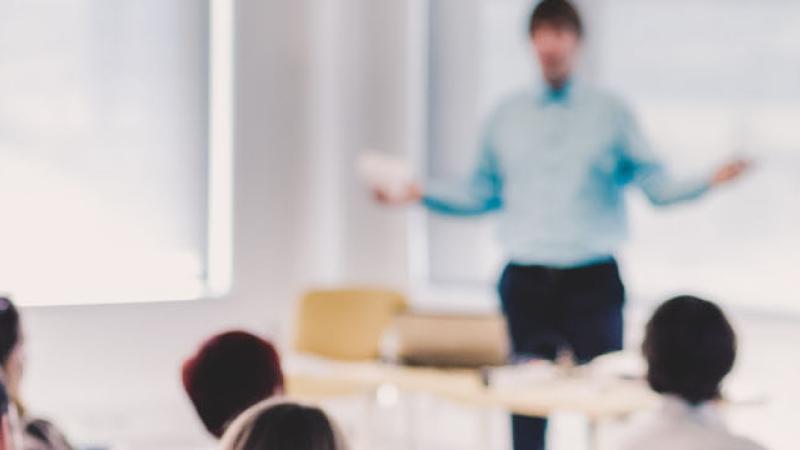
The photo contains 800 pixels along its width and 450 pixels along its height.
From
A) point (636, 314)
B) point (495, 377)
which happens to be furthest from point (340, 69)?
point (495, 377)

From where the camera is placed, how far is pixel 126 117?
6012 millimetres

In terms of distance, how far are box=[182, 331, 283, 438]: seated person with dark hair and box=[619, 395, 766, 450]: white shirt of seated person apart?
2.27 feet

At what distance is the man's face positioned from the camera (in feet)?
13.2

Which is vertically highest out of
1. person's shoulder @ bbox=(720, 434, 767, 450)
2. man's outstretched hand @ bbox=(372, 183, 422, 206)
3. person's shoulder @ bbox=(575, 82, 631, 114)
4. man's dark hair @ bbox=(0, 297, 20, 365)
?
person's shoulder @ bbox=(575, 82, 631, 114)

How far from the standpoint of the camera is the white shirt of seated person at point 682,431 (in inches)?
87.5

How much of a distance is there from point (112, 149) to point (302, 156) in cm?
108

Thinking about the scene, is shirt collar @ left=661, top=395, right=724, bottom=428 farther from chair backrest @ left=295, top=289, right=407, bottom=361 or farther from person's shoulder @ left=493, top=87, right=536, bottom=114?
chair backrest @ left=295, top=289, right=407, bottom=361

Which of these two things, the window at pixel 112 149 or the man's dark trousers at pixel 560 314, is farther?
the window at pixel 112 149

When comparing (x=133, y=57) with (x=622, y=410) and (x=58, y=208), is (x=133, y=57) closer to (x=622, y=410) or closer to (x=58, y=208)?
(x=58, y=208)

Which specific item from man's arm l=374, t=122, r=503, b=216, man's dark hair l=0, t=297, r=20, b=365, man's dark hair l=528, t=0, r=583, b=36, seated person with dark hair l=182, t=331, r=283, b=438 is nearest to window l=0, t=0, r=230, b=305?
man's arm l=374, t=122, r=503, b=216

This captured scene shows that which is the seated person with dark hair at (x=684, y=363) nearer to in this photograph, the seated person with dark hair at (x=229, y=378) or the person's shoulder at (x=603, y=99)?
the seated person with dark hair at (x=229, y=378)

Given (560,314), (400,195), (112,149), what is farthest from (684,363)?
(112,149)

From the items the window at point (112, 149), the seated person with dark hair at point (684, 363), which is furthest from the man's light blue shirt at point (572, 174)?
the window at point (112, 149)

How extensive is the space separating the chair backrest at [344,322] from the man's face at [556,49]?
1600 mm
